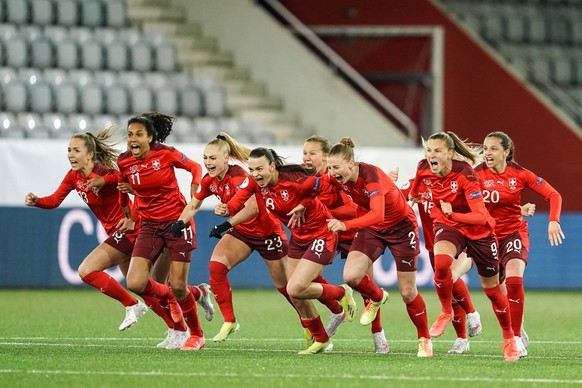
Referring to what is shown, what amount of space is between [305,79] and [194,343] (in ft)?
38.5

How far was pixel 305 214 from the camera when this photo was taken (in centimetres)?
1053

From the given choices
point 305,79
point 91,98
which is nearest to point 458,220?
point 91,98

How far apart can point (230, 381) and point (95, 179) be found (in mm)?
3333

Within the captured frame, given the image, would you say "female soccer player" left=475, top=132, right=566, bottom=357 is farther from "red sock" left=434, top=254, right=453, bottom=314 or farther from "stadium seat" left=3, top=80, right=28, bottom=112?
"stadium seat" left=3, top=80, right=28, bottom=112

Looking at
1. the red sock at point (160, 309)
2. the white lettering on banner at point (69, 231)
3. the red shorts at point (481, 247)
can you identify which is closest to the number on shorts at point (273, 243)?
the red sock at point (160, 309)

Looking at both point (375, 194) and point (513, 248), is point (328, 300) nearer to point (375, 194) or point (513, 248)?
point (375, 194)

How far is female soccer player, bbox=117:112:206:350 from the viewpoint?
10.6 metres

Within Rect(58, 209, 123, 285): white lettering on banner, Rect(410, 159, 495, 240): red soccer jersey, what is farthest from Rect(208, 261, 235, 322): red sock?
Rect(58, 209, 123, 285): white lettering on banner

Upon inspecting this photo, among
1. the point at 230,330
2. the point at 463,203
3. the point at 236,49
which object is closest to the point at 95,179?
the point at 230,330

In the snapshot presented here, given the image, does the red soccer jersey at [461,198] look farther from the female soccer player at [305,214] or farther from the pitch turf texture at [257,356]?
the pitch turf texture at [257,356]

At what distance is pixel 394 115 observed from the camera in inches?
842

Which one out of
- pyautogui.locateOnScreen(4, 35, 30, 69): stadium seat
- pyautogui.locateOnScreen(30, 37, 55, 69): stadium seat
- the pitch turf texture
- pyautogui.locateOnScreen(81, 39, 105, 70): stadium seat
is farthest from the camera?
pyautogui.locateOnScreen(81, 39, 105, 70): stadium seat

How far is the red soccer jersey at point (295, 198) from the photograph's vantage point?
10.4 m

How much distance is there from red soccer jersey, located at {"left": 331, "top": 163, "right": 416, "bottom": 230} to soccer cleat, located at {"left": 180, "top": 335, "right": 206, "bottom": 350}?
1746mm
